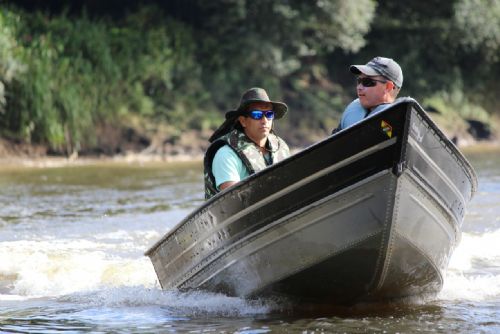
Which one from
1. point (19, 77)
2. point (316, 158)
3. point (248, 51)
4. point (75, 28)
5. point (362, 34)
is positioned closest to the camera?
point (316, 158)

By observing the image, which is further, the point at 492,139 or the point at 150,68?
the point at 492,139

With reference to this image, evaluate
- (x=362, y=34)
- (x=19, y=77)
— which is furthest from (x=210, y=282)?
(x=362, y=34)

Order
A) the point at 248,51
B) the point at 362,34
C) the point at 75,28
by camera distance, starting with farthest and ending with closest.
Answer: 1. the point at 362,34
2. the point at 248,51
3. the point at 75,28

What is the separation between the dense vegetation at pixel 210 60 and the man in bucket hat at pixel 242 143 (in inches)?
575

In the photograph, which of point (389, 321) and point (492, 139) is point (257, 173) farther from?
point (492, 139)

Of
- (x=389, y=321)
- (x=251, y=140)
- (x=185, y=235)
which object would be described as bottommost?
(x=389, y=321)

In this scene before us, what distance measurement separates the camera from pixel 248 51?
2797 centimetres

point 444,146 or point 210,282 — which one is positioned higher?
point 444,146

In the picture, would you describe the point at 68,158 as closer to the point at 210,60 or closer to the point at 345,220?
the point at 210,60

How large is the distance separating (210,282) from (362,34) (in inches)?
937

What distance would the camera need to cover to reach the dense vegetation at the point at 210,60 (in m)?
23.4

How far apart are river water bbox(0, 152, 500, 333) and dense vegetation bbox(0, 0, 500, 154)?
5.72 meters

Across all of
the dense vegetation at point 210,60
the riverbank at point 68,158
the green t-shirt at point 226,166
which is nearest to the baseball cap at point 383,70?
the green t-shirt at point 226,166

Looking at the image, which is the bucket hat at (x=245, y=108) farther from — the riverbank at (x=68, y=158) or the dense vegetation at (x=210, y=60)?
the riverbank at (x=68, y=158)
